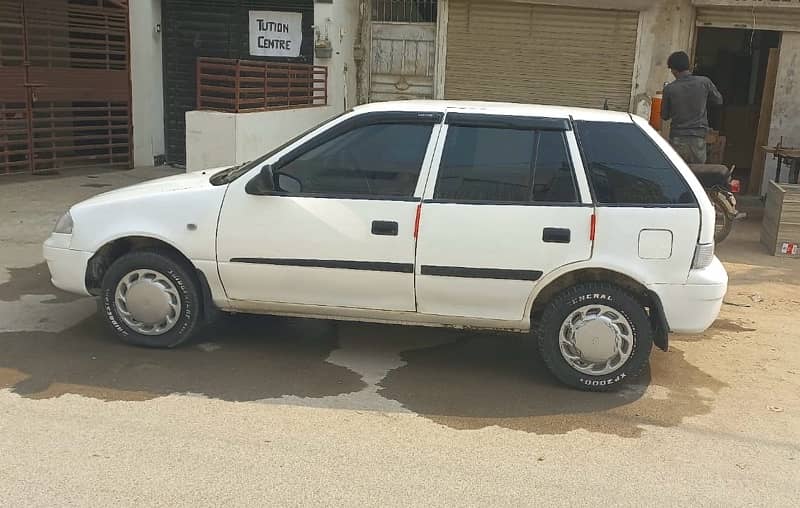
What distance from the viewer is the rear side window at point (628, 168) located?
4703 mm

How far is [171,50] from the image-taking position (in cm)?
1306

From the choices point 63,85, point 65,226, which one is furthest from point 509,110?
point 63,85

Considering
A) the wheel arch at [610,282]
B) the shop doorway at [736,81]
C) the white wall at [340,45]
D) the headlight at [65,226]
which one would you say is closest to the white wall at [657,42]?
the shop doorway at [736,81]

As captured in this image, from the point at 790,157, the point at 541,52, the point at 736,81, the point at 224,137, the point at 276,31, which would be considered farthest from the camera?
the point at 736,81

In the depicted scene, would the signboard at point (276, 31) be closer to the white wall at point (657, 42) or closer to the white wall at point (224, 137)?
the white wall at point (224, 137)

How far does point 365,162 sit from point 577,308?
1560 mm

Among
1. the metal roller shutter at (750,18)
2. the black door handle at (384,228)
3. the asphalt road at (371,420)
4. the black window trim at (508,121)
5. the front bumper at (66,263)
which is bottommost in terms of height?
the asphalt road at (371,420)

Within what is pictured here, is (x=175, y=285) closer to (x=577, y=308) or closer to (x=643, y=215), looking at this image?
(x=577, y=308)

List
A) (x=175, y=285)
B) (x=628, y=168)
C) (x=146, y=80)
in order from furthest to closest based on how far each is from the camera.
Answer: (x=146, y=80) → (x=175, y=285) → (x=628, y=168)

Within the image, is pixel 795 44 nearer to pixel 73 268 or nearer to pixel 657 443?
pixel 657 443

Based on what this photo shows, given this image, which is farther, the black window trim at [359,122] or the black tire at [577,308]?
the black window trim at [359,122]

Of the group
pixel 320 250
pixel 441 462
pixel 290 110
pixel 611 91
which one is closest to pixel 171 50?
pixel 290 110

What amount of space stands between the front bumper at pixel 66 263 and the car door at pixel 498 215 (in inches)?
86.9

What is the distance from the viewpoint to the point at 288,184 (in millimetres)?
4941
